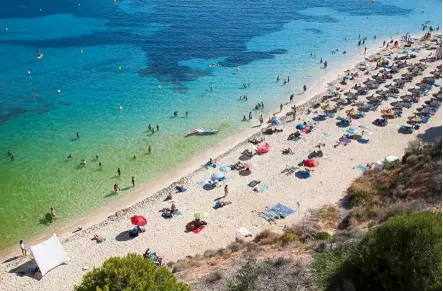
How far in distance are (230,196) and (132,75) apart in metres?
33.1

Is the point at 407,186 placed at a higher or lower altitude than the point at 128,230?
higher

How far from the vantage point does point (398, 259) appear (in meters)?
12.5

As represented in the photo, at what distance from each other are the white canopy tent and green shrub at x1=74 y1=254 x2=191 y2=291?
10.6 metres

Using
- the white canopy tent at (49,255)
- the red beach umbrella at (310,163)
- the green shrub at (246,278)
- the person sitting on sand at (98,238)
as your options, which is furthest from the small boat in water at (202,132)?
the green shrub at (246,278)

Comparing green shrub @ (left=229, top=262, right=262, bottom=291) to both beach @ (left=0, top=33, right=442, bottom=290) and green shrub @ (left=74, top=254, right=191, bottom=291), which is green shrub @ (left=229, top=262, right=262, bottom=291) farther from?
beach @ (left=0, top=33, right=442, bottom=290)

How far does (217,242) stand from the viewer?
25.0m

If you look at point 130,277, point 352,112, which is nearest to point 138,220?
point 130,277

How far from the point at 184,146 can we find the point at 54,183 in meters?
12.3

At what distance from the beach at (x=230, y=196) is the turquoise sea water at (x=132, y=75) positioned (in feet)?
8.80

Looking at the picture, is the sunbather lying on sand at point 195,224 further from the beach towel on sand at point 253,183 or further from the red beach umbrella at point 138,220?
the beach towel on sand at point 253,183

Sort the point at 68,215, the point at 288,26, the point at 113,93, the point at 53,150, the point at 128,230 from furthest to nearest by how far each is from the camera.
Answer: the point at 288,26 → the point at 113,93 → the point at 53,150 → the point at 68,215 → the point at 128,230

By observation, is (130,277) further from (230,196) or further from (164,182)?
(164,182)

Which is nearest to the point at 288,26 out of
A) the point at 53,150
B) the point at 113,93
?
the point at 113,93

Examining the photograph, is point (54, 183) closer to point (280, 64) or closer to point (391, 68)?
point (280, 64)
